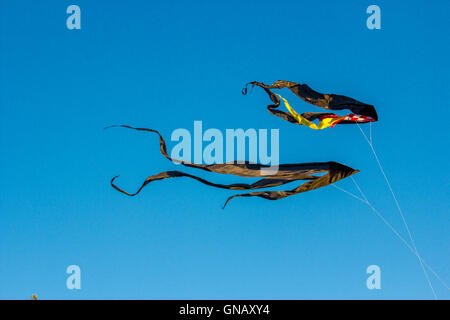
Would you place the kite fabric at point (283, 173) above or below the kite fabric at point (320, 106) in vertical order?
below

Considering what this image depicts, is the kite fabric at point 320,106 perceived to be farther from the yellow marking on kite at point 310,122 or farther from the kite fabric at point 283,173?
the kite fabric at point 283,173

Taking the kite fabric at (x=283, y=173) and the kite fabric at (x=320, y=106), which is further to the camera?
the kite fabric at (x=320, y=106)

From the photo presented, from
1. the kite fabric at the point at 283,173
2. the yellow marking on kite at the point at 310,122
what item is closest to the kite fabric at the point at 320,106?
the yellow marking on kite at the point at 310,122

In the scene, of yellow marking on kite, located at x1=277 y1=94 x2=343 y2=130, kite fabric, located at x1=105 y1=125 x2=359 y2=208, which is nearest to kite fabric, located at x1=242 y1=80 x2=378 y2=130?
yellow marking on kite, located at x1=277 y1=94 x2=343 y2=130

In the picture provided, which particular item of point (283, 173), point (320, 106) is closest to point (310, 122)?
point (320, 106)

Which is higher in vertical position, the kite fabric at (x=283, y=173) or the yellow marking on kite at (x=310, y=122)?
the yellow marking on kite at (x=310, y=122)

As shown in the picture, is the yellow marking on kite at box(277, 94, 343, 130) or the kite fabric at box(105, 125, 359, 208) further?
the yellow marking on kite at box(277, 94, 343, 130)

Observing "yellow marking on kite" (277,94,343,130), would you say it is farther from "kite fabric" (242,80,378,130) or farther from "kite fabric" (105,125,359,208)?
"kite fabric" (105,125,359,208)

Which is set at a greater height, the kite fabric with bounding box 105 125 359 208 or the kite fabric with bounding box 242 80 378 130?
the kite fabric with bounding box 242 80 378 130
